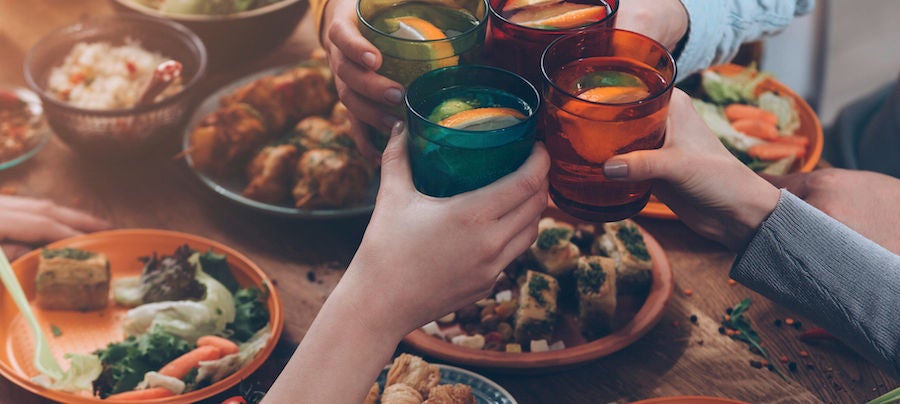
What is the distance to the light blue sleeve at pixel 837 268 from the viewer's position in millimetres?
1397

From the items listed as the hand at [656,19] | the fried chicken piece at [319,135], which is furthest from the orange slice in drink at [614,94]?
the fried chicken piece at [319,135]

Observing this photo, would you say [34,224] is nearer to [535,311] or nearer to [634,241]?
[535,311]

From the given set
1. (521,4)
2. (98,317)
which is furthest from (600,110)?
(98,317)

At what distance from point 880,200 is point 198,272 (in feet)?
4.68

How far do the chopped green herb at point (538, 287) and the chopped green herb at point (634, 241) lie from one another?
8.6 inches

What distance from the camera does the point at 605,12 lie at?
1.31m

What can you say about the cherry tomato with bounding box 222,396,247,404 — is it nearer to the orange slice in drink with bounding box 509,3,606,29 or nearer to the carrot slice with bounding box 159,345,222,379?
the carrot slice with bounding box 159,345,222,379

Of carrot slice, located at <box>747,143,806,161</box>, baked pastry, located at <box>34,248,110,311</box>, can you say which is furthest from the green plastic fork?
carrot slice, located at <box>747,143,806,161</box>

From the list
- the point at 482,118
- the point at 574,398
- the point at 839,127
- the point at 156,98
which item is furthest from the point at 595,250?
the point at 839,127

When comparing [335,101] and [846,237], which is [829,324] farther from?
[335,101]

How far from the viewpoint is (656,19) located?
1691mm

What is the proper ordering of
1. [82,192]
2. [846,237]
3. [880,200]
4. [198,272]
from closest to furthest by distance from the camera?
[846,237] < [880,200] < [198,272] < [82,192]

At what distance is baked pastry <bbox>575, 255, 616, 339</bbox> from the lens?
171 cm

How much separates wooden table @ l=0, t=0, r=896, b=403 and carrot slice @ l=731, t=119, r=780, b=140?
1.66ft
